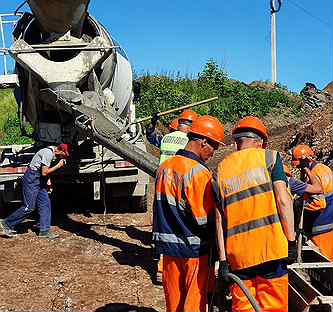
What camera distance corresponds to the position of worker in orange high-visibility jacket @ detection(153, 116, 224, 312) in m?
3.94

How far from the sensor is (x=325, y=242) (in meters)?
5.91

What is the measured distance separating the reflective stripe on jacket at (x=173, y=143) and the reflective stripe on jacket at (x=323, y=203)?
58.0 inches

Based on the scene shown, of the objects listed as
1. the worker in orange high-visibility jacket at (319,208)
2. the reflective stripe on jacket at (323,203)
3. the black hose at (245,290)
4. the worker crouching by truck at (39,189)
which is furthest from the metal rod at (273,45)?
the black hose at (245,290)

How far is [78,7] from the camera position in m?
7.13

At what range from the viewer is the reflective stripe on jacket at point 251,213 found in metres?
3.50

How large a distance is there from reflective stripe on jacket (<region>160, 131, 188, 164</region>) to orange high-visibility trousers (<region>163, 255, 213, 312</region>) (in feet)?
8.03

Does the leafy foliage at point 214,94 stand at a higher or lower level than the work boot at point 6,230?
higher

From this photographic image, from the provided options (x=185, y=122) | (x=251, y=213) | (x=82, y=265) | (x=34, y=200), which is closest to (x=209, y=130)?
(x=251, y=213)

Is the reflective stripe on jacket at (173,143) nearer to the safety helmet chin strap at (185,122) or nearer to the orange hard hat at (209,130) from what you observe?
the safety helmet chin strap at (185,122)

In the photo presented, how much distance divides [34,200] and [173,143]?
242 centimetres

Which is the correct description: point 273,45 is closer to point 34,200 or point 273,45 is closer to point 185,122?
point 34,200

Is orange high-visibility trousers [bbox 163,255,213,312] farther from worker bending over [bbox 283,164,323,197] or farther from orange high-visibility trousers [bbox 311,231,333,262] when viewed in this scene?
orange high-visibility trousers [bbox 311,231,333,262]

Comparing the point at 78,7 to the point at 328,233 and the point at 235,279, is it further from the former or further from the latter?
the point at 235,279

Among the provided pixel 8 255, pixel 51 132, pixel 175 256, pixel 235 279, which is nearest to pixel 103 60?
pixel 51 132
